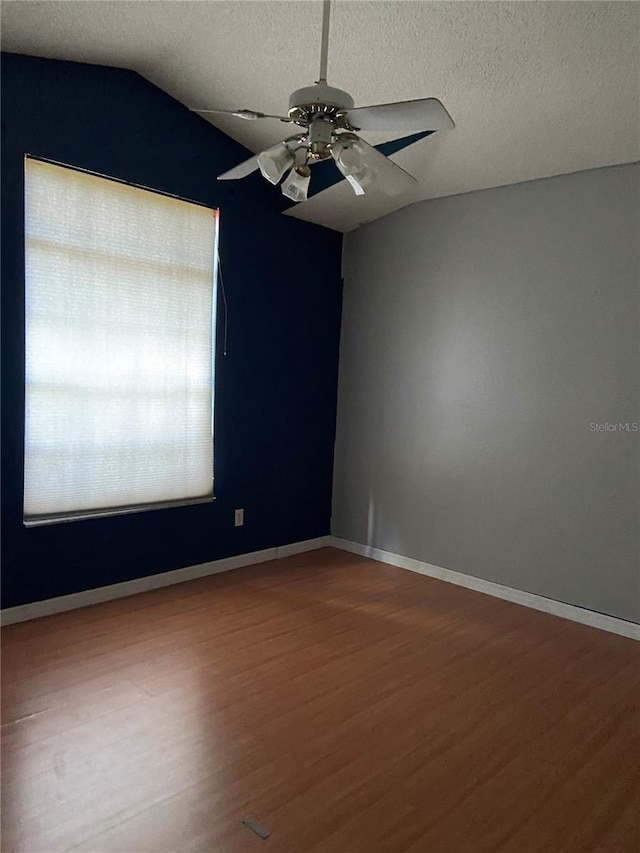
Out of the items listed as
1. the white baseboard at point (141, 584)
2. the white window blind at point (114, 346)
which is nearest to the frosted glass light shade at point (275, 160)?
the white window blind at point (114, 346)

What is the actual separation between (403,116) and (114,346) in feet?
7.44

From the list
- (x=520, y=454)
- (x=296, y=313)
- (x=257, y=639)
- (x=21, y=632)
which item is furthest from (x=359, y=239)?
(x=21, y=632)

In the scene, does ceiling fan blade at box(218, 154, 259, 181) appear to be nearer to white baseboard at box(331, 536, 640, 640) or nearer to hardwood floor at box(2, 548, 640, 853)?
hardwood floor at box(2, 548, 640, 853)

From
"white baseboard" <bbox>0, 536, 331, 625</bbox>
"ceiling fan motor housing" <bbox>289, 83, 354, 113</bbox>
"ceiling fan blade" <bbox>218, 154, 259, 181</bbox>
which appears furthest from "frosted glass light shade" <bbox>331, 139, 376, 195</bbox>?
"white baseboard" <bbox>0, 536, 331, 625</bbox>

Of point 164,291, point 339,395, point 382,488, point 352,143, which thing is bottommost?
point 382,488

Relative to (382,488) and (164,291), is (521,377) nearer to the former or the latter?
(382,488)

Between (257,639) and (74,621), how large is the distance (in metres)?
1.03

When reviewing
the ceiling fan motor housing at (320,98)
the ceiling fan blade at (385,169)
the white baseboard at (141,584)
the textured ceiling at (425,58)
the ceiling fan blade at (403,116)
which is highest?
the textured ceiling at (425,58)

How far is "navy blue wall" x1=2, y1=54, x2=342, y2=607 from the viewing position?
3193 mm

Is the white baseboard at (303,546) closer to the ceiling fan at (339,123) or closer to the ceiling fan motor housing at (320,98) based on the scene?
the ceiling fan at (339,123)

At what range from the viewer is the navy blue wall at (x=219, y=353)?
10.5 ft

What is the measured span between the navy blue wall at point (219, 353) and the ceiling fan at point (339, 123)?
1.62 m

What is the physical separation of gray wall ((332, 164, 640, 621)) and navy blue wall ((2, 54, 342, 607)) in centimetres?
37

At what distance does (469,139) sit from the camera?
3.44 meters
